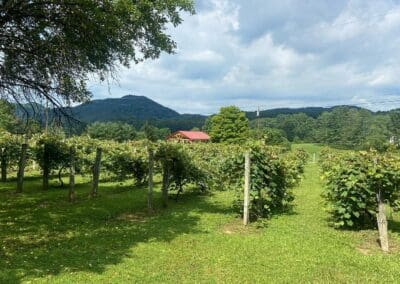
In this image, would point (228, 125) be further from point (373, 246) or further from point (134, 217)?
point (373, 246)

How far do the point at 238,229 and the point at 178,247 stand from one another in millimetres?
2396

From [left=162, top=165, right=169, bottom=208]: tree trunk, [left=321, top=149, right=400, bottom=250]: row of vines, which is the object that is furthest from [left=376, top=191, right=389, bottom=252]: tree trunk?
[left=162, top=165, right=169, bottom=208]: tree trunk

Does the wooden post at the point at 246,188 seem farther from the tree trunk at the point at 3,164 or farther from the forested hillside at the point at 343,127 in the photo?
the forested hillside at the point at 343,127

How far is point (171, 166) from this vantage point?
15562 millimetres

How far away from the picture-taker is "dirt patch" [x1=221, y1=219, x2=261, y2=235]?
10562mm

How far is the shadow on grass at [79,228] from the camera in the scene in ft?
24.9

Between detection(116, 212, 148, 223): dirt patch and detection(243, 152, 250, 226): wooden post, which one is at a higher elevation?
detection(243, 152, 250, 226): wooden post

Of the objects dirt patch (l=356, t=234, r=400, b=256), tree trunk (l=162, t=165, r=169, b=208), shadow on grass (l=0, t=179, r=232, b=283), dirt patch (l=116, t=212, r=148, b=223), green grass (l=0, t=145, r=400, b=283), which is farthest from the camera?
tree trunk (l=162, t=165, r=169, b=208)

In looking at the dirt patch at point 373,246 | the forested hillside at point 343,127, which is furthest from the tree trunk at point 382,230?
the forested hillside at point 343,127

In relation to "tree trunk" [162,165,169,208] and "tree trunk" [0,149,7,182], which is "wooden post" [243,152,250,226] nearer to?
"tree trunk" [162,165,169,208]

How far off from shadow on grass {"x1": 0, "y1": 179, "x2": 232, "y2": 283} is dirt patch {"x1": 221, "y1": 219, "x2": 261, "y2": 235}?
2.60 ft


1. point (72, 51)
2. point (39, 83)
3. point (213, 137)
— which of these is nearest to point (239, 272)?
point (72, 51)

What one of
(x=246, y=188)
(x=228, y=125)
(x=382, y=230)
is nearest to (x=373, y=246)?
(x=382, y=230)

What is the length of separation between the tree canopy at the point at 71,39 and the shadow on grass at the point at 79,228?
3.46 m
